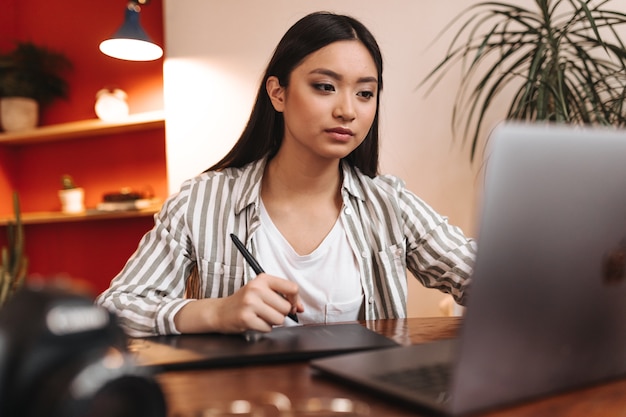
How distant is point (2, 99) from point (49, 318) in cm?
370

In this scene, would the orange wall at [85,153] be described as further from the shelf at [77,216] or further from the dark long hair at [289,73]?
the dark long hair at [289,73]

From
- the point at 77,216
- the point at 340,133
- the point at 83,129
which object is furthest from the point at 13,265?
the point at 340,133

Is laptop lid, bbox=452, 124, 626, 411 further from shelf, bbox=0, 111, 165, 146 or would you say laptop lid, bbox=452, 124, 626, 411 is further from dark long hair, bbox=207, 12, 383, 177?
shelf, bbox=0, 111, 165, 146

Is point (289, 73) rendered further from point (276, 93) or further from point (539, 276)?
point (539, 276)

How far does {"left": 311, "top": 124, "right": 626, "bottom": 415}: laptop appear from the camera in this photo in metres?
0.43

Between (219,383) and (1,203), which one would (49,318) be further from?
(1,203)

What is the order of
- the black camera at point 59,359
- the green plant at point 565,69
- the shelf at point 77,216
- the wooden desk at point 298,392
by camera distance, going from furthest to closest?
the shelf at point 77,216
the green plant at point 565,69
the wooden desk at point 298,392
the black camera at point 59,359

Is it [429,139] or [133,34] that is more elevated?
[133,34]

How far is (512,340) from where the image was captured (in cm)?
47

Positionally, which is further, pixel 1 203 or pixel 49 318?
→ pixel 1 203

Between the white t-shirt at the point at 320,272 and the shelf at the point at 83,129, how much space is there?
79.8 inches

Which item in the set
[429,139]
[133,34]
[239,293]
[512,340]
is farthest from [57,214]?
[512,340]

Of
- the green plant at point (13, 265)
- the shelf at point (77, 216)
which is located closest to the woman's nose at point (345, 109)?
the green plant at point (13, 265)

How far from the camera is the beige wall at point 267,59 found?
2.36 meters
